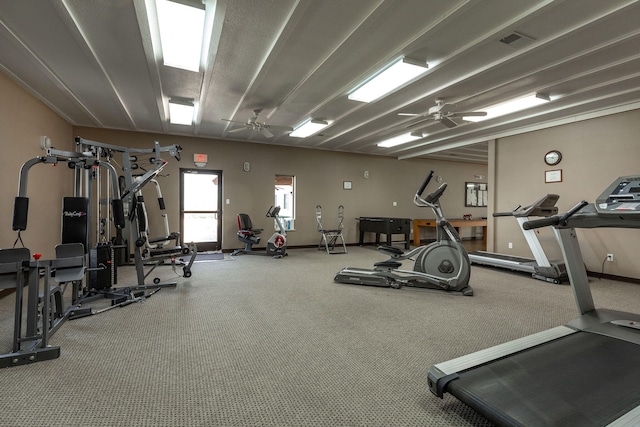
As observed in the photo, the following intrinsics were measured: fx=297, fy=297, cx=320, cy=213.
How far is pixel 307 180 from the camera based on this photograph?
27.2 feet

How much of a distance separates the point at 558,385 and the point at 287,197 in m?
7.16

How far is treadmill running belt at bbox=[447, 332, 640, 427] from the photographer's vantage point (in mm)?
1388

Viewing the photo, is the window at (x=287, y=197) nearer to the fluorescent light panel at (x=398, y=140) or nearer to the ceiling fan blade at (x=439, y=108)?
the fluorescent light panel at (x=398, y=140)

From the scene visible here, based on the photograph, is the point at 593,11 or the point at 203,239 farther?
the point at 203,239

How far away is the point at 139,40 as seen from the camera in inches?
118

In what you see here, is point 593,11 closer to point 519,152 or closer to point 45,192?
point 519,152

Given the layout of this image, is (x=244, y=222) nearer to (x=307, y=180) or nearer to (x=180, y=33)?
(x=307, y=180)

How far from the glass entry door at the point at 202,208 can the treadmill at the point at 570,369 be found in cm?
665

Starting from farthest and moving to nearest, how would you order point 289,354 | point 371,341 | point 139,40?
point 139,40 → point 371,341 → point 289,354

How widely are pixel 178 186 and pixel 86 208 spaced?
387 cm

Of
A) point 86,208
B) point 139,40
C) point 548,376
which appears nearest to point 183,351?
point 86,208

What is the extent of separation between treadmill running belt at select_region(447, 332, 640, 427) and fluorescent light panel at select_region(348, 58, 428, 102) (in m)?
2.99

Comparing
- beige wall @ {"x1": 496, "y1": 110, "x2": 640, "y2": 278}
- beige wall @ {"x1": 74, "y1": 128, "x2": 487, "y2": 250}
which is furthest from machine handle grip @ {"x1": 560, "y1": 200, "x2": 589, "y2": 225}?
beige wall @ {"x1": 74, "y1": 128, "x2": 487, "y2": 250}

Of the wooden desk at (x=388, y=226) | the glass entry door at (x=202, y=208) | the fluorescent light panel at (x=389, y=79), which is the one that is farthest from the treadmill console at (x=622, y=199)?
the glass entry door at (x=202, y=208)
